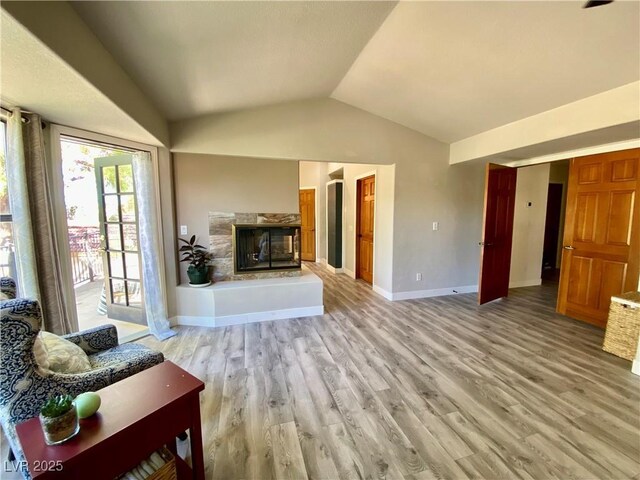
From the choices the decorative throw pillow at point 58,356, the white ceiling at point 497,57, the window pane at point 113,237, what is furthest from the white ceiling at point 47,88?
the white ceiling at point 497,57

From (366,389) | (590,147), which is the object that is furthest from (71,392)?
(590,147)

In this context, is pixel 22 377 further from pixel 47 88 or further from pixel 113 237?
pixel 113 237

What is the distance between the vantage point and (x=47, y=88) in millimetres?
1527

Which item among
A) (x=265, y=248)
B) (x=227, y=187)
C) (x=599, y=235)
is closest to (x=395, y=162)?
(x=265, y=248)

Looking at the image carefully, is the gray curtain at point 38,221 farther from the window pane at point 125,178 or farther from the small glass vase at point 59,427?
the small glass vase at point 59,427

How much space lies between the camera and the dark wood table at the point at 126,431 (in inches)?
36.4

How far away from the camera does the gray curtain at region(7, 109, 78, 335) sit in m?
1.79

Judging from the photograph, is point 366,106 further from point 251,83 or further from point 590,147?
point 590,147

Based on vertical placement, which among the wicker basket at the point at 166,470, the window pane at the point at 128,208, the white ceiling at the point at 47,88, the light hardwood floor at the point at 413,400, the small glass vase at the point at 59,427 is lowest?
the light hardwood floor at the point at 413,400

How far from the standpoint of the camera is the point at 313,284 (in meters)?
3.60

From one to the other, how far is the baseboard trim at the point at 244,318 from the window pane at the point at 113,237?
1.06 metres

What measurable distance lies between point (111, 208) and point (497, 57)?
161 inches

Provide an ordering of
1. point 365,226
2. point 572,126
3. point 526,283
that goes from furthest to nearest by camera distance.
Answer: point 365,226
point 526,283
point 572,126

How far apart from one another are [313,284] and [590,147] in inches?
146
